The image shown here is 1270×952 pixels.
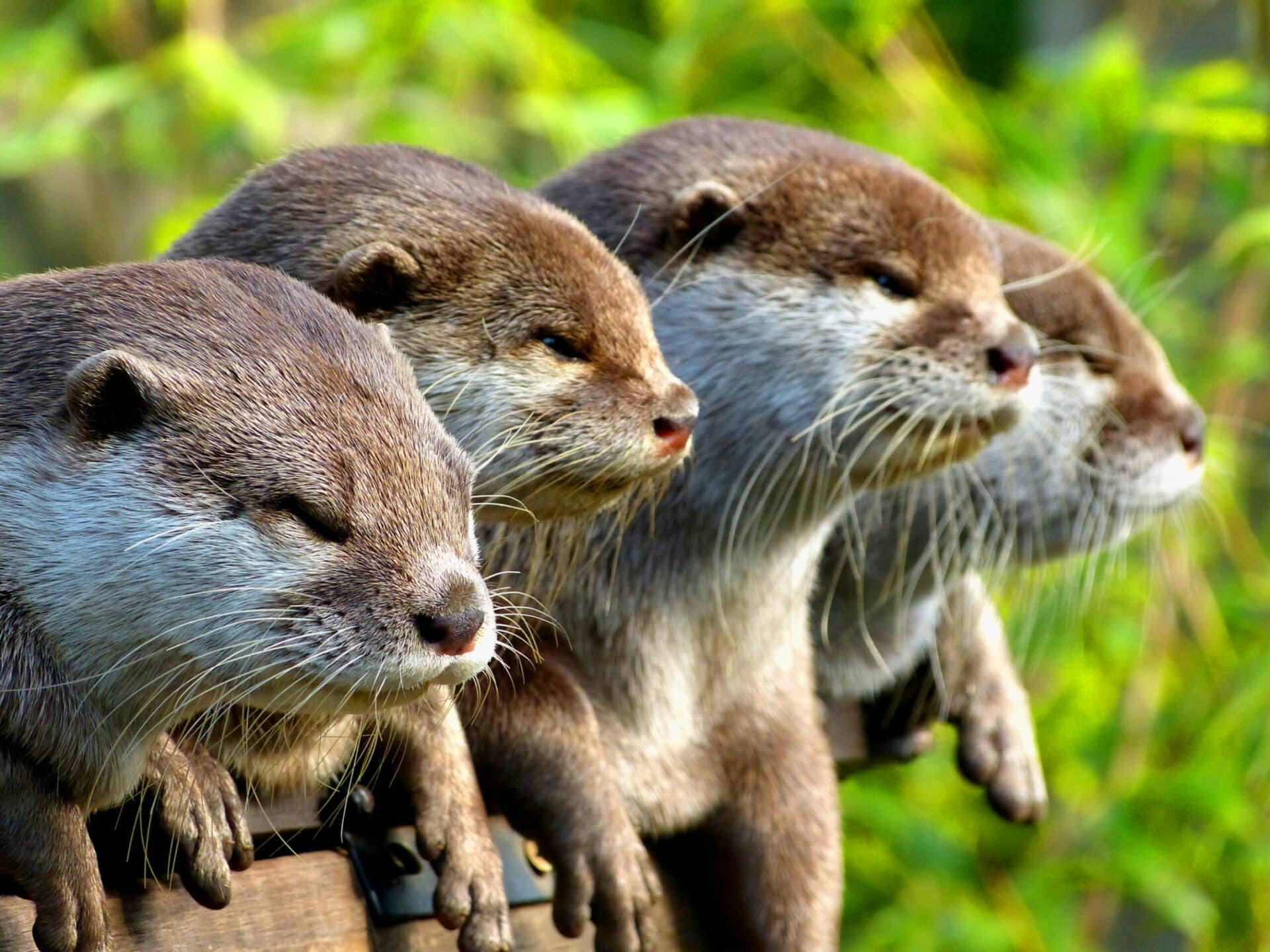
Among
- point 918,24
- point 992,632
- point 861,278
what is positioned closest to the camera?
point 861,278

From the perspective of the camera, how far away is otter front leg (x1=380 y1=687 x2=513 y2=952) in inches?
68.4

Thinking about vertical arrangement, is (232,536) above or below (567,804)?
above

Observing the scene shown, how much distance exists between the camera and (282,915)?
1.71 meters

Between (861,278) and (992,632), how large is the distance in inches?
32.5

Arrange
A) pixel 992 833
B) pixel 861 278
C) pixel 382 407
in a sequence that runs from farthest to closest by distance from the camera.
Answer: pixel 992 833 → pixel 861 278 → pixel 382 407

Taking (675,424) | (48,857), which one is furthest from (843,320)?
(48,857)

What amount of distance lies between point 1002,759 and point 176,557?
5.28ft

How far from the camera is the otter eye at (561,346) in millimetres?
1745

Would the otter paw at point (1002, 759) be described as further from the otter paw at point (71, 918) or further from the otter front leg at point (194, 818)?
the otter paw at point (71, 918)

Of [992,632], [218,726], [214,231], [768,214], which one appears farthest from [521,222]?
[992,632]

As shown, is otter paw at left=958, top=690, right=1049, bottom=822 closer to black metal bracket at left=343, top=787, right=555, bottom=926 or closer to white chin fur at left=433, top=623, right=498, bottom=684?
black metal bracket at left=343, top=787, right=555, bottom=926

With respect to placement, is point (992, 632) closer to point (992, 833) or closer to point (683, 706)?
A: point (683, 706)

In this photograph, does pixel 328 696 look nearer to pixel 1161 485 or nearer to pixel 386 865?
pixel 386 865

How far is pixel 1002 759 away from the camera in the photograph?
2641mm
